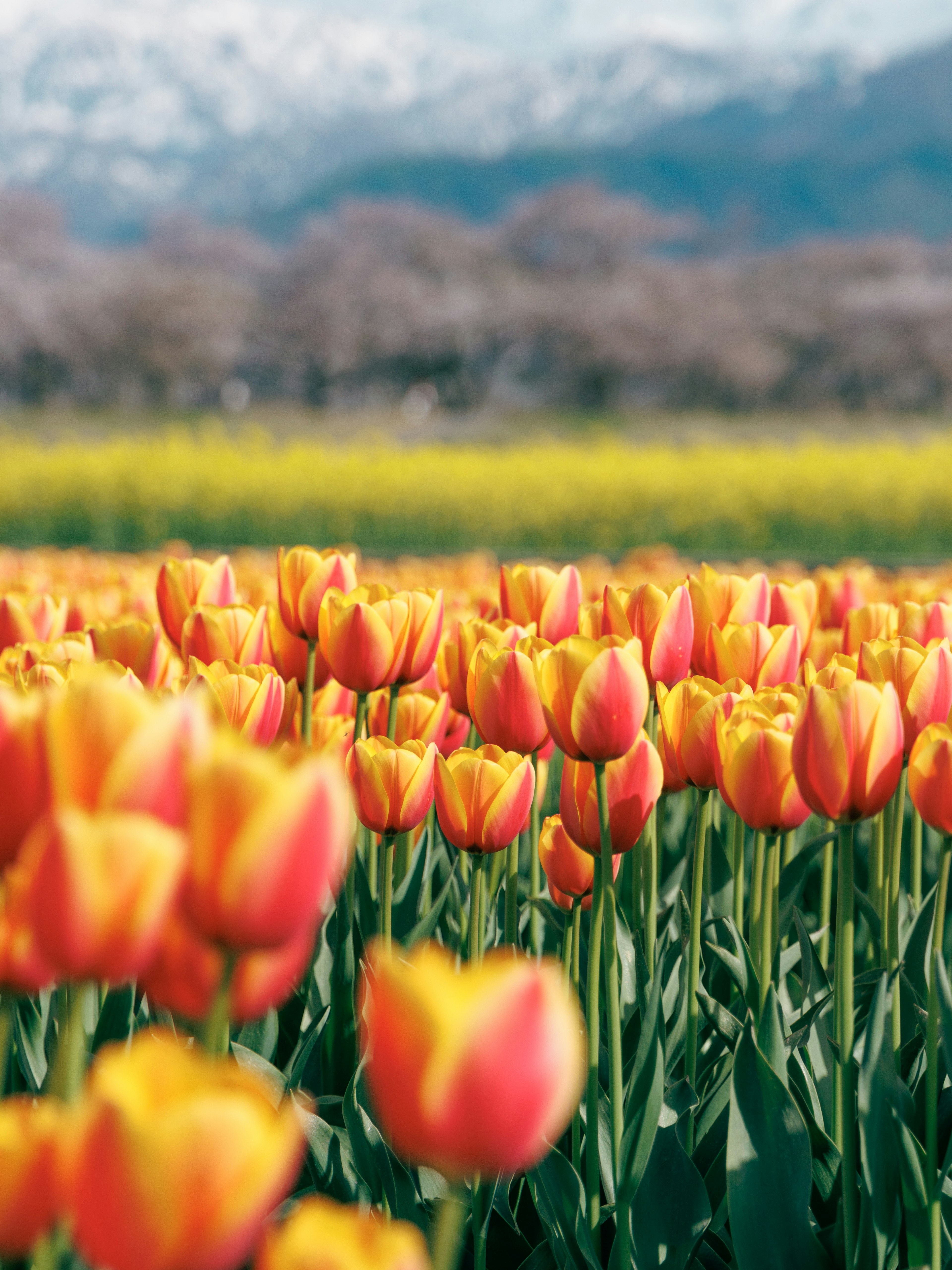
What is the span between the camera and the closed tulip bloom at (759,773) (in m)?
1.00

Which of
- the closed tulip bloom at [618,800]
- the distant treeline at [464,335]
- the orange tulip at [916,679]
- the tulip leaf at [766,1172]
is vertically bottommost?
the tulip leaf at [766,1172]

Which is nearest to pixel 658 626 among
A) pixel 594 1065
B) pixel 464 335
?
pixel 594 1065

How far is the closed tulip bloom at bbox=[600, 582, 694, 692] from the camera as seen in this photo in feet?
A: 4.17

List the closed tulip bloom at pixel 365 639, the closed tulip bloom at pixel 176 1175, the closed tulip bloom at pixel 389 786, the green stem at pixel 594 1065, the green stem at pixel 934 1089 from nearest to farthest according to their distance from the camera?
the closed tulip bloom at pixel 176 1175 → the green stem at pixel 934 1089 → the green stem at pixel 594 1065 → the closed tulip bloom at pixel 389 786 → the closed tulip bloom at pixel 365 639

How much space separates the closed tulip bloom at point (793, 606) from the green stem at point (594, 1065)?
61cm

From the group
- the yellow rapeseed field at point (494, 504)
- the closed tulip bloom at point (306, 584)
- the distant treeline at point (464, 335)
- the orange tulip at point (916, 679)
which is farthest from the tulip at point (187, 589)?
the distant treeline at point (464, 335)

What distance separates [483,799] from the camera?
1093 mm

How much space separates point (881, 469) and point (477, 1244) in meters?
11.4

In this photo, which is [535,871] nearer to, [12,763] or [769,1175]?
[769,1175]

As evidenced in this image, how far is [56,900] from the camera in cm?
44

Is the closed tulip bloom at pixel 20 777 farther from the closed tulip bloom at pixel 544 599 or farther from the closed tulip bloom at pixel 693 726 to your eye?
the closed tulip bloom at pixel 544 599

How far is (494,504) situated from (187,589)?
9.98 m

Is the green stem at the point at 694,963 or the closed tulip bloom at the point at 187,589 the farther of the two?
the closed tulip bloom at the point at 187,589

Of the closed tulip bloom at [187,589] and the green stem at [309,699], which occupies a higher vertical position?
the closed tulip bloom at [187,589]
